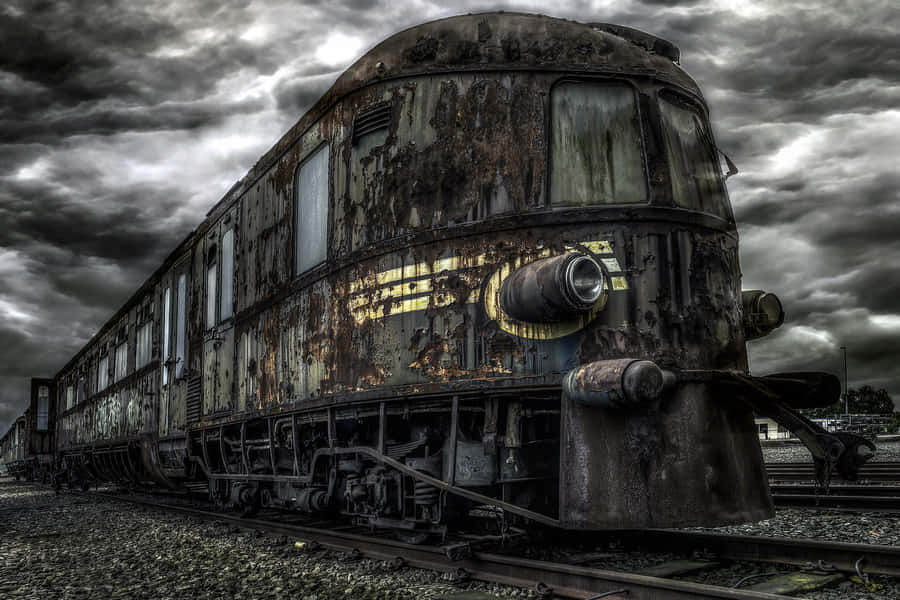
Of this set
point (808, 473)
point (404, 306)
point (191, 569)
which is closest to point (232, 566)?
point (191, 569)

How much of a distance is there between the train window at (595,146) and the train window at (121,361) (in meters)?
13.3

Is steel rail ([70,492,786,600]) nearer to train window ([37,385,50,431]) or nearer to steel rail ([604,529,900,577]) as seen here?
steel rail ([604,529,900,577])

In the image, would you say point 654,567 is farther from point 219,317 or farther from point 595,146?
point 219,317

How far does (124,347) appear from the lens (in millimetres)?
16703

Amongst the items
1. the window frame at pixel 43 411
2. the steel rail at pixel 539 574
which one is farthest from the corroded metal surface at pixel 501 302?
the window frame at pixel 43 411

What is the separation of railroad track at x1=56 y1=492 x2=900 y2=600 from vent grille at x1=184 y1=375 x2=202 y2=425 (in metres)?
4.61

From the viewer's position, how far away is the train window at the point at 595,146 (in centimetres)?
524

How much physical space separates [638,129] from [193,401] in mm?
7519

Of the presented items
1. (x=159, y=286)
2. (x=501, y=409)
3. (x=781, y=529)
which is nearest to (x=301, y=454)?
(x=501, y=409)

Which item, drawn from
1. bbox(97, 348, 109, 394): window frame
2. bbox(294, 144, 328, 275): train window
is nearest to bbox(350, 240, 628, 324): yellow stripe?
bbox(294, 144, 328, 275): train window

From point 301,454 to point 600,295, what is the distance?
3.68 m

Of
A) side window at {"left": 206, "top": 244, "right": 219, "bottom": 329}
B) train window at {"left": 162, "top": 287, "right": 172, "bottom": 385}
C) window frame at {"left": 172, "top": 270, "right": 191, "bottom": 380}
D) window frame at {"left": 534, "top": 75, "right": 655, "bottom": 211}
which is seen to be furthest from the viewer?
train window at {"left": 162, "top": 287, "right": 172, "bottom": 385}

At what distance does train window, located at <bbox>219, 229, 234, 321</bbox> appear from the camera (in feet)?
30.9

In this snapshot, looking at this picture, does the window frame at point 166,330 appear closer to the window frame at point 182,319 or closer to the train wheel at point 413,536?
the window frame at point 182,319
